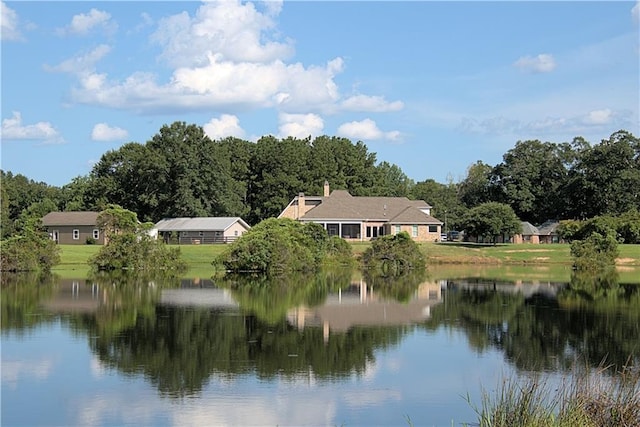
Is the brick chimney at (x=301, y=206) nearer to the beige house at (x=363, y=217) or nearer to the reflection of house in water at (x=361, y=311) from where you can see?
the beige house at (x=363, y=217)

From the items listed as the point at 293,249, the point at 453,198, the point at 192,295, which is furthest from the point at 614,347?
the point at 453,198

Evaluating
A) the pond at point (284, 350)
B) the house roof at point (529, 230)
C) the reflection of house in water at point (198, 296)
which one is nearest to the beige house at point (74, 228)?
the reflection of house in water at point (198, 296)

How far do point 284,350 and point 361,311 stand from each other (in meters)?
9.75

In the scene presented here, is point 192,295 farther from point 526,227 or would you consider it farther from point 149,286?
point 526,227

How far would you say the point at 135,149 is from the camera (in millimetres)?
88812

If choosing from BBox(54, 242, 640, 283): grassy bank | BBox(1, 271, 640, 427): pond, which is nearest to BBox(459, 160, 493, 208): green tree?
BBox(54, 242, 640, 283): grassy bank

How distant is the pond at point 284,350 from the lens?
52.0 feet

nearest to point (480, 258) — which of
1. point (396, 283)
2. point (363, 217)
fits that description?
point (363, 217)

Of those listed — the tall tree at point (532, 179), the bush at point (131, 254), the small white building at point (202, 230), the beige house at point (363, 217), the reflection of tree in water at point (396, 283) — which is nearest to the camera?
the reflection of tree in water at point (396, 283)

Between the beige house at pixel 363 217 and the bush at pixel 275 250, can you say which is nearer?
the bush at pixel 275 250

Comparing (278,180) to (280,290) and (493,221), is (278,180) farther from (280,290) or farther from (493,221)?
(280,290)

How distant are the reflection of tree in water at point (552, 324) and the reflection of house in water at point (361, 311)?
897 mm

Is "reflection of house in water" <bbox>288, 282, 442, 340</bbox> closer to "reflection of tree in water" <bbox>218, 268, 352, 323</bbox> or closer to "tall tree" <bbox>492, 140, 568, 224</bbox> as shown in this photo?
"reflection of tree in water" <bbox>218, 268, 352, 323</bbox>

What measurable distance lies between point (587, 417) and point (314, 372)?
880 cm
